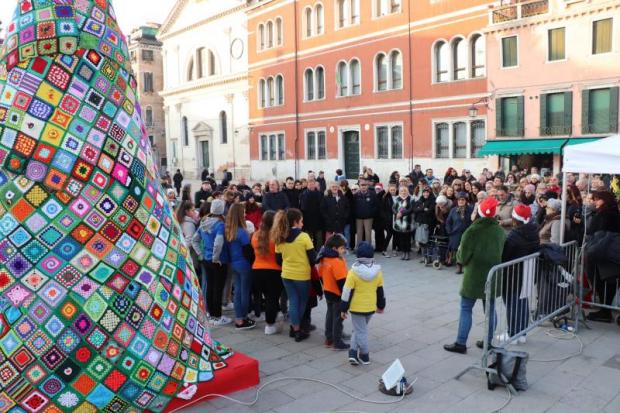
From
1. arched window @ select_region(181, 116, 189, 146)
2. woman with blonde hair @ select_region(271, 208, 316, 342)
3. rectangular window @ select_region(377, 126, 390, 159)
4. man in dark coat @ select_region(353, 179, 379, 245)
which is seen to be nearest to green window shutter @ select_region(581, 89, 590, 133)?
rectangular window @ select_region(377, 126, 390, 159)

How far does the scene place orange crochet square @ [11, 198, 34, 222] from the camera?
14.6 feet

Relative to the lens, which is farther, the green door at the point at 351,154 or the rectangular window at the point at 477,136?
the green door at the point at 351,154

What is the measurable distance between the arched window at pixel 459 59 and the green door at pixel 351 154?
7.17 m

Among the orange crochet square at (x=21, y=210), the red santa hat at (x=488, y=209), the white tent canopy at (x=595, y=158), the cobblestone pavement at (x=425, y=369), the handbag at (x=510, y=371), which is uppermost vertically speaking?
the white tent canopy at (x=595, y=158)

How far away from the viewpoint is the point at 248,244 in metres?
7.36

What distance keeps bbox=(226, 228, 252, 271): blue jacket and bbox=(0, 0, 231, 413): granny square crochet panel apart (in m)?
2.34

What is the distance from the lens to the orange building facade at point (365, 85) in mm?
27062

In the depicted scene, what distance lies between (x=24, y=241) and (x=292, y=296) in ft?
10.7

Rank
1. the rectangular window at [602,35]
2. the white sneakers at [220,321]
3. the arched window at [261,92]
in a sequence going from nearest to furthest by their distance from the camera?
the white sneakers at [220,321], the rectangular window at [602,35], the arched window at [261,92]

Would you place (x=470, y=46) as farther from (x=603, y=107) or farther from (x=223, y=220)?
(x=223, y=220)

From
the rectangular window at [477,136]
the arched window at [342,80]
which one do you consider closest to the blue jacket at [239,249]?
the rectangular window at [477,136]

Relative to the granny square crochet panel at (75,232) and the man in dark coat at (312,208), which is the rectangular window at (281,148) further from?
the granny square crochet panel at (75,232)

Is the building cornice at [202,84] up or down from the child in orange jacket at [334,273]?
up

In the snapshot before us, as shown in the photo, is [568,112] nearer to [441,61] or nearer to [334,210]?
[441,61]
